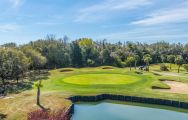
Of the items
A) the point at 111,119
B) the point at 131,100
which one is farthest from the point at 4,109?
the point at 131,100

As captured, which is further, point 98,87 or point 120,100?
point 98,87

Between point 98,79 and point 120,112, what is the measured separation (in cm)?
1700

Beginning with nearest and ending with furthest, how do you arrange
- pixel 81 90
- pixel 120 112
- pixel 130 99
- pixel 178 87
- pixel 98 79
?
pixel 120 112 → pixel 130 99 → pixel 81 90 → pixel 178 87 → pixel 98 79

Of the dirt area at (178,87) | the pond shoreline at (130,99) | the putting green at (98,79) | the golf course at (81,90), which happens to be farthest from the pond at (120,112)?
the putting green at (98,79)

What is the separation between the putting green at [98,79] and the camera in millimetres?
45216

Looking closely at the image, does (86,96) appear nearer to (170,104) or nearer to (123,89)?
(123,89)

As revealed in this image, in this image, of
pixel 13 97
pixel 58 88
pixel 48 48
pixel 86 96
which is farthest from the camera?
pixel 48 48

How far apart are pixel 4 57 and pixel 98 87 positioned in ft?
53.1

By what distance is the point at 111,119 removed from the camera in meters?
28.1

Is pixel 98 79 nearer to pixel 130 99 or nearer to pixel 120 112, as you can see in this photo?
pixel 130 99

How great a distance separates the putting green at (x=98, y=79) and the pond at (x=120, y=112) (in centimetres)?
969

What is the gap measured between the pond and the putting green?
381 inches

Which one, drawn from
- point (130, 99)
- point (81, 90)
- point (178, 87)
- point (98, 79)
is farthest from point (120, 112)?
point (98, 79)

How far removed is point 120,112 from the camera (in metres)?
31.4
